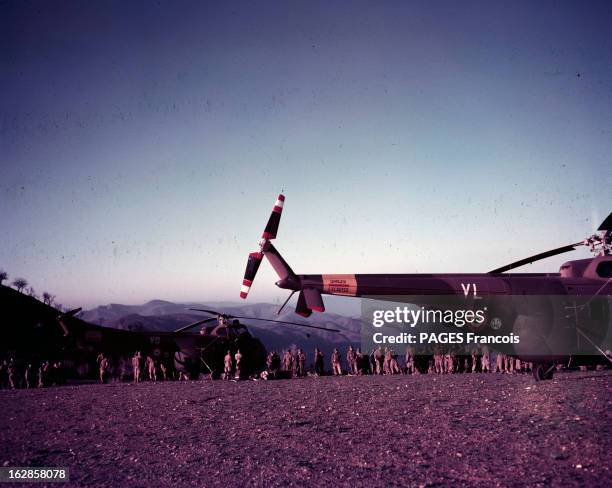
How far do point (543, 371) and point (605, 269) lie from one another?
4.83 m

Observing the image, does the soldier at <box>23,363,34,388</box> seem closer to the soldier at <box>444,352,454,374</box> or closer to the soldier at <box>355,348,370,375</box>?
the soldier at <box>355,348,370,375</box>

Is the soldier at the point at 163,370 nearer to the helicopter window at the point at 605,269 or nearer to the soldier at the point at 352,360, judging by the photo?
the soldier at the point at 352,360

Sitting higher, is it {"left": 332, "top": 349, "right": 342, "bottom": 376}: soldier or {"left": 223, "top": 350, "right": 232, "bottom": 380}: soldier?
{"left": 223, "top": 350, "right": 232, "bottom": 380}: soldier

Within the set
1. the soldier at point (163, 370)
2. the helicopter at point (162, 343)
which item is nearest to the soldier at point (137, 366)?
the helicopter at point (162, 343)

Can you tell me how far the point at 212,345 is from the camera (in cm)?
2375

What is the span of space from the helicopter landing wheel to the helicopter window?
4269mm

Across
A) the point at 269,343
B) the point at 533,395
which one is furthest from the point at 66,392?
the point at 269,343

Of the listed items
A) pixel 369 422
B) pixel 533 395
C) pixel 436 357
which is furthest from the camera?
pixel 436 357

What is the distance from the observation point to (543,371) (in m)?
17.6

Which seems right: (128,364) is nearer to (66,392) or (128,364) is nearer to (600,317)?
(66,392)

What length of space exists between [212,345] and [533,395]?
15.9 m

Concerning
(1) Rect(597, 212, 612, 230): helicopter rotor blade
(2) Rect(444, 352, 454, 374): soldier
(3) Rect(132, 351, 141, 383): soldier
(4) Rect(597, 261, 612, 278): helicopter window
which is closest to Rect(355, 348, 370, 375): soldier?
(2) Rect(444, 352, 454, 374): soldier

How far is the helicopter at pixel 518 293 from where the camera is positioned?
14.8 m

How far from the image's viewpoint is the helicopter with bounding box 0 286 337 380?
18.7m
